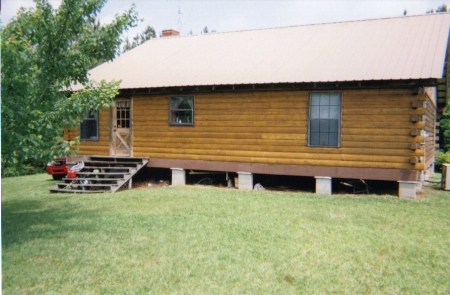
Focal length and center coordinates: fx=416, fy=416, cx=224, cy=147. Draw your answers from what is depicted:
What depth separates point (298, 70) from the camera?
44.4 ft

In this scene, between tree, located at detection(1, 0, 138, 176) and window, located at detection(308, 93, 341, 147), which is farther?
window, located at detection(308, 93, 341, 147)

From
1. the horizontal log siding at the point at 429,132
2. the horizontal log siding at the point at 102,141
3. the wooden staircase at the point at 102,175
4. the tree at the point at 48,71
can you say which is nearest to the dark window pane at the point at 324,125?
the horizontal log siding at the point at 429,132

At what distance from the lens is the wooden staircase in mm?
13961

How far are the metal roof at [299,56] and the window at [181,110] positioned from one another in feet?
2.28

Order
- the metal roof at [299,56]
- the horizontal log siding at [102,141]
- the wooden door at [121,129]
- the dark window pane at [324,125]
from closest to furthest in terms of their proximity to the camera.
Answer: the metal roof at [299,56] → the dark window pane at [324,125] → the wooden door at [121,129] → the horizontal log siding at [102,141]

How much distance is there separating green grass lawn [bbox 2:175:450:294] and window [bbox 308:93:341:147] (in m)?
2.18

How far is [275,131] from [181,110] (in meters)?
3.62

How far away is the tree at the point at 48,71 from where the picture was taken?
6926mm

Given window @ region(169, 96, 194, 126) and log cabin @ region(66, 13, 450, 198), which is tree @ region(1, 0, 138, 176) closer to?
log cabin @ region(66, 13, 450, 198)

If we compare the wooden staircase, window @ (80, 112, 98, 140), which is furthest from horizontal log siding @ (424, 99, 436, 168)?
window @ (80, 112, 98, 140)

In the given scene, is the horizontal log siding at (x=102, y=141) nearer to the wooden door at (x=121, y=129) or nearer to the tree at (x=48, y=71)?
the wooden door at (x=121, y=129)

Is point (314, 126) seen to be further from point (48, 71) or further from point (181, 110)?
point (48, 71)

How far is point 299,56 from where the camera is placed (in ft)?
48.5

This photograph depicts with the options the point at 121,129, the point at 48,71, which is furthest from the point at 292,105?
the point at 48,71
